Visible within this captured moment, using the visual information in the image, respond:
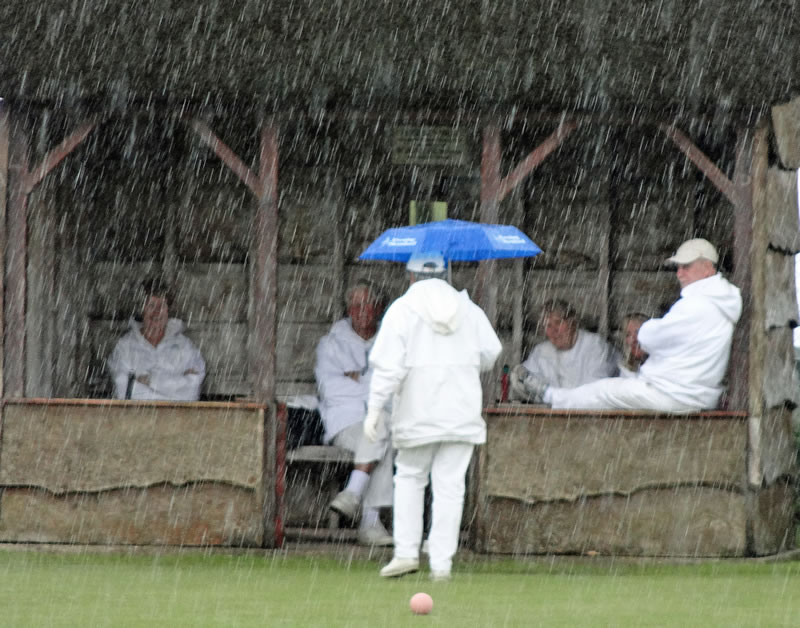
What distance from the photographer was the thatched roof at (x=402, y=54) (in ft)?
32.7

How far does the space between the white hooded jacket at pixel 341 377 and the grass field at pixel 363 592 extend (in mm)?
1500

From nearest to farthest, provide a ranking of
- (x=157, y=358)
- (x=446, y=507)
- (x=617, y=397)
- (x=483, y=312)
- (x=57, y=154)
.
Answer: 1. (x=446, y=507)
2. (x=483, y=312)
3. (x=617, y=397)
4. (x=57, y=154)
5. (x=157, y=358)

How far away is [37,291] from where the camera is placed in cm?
1156

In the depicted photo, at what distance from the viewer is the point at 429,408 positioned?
8.71m

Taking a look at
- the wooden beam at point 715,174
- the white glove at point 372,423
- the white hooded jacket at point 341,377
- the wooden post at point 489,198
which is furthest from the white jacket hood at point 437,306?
the white hooded jacket at point 341,377

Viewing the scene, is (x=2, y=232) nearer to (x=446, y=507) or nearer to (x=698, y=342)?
(x=446, y=507)

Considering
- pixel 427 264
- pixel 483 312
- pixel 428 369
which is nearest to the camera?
pixel 428 369

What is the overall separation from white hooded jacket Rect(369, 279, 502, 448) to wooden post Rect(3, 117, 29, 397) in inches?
104

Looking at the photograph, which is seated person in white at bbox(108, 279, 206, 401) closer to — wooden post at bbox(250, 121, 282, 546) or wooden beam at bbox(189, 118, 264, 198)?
wooden post at bbox(250, 121, 282, 546)

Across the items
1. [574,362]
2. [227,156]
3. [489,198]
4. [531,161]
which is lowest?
[574,362]

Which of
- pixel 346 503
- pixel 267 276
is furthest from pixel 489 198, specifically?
pixel 346 503

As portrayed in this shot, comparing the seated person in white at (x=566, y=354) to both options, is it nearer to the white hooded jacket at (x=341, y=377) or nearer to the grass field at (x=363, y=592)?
the white hooded jacket at (x=341, y=377)

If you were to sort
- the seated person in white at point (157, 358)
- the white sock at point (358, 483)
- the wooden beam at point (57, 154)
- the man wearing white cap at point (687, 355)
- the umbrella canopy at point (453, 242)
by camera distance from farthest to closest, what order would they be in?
the seated person in white at point (157, 358) → the white sock at point (358, 483) → the wooden beam at point (57, 154) → the man wearing white cap at point (687, 355) → the umbrella canopy at point (453, 242)

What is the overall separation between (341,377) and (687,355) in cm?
267
